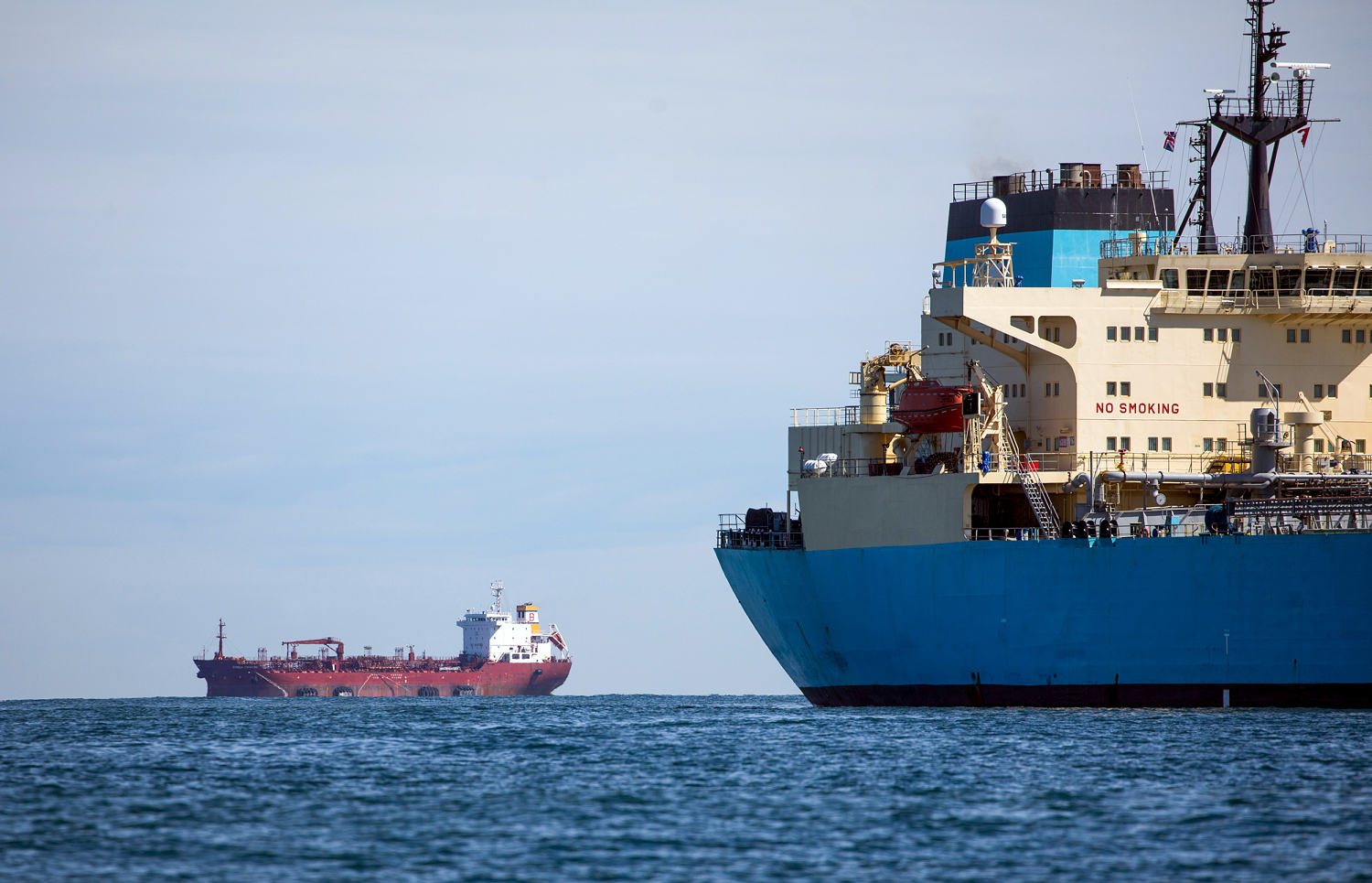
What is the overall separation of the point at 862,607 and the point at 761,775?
17.1 m

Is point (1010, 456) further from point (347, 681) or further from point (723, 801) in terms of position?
point (347, 681)

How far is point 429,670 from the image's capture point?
130m

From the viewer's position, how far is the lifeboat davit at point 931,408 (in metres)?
49.7

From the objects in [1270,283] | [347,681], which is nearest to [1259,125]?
[1270,283]

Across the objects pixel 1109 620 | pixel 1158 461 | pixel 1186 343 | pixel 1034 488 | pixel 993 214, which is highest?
pixel 993 214

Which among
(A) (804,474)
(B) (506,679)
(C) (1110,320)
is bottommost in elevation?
(B) (506,679)

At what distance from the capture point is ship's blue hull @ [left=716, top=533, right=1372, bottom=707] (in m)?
43.1

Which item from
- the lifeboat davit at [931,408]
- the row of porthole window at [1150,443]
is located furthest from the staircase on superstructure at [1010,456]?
the row of porthole window at [1150,443]

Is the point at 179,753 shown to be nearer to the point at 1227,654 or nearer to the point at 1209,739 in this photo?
the point at 1209,739

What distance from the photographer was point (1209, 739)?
123 feet

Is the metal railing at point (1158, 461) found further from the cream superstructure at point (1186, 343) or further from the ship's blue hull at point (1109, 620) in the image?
the ship's blue hull at point (1109, 620)

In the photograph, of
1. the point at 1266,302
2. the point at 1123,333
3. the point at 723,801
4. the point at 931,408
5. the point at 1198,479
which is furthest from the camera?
the point at 931,408

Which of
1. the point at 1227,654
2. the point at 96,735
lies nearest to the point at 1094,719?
the point at 1227,654

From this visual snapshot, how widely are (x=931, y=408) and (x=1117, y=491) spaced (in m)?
5.58
